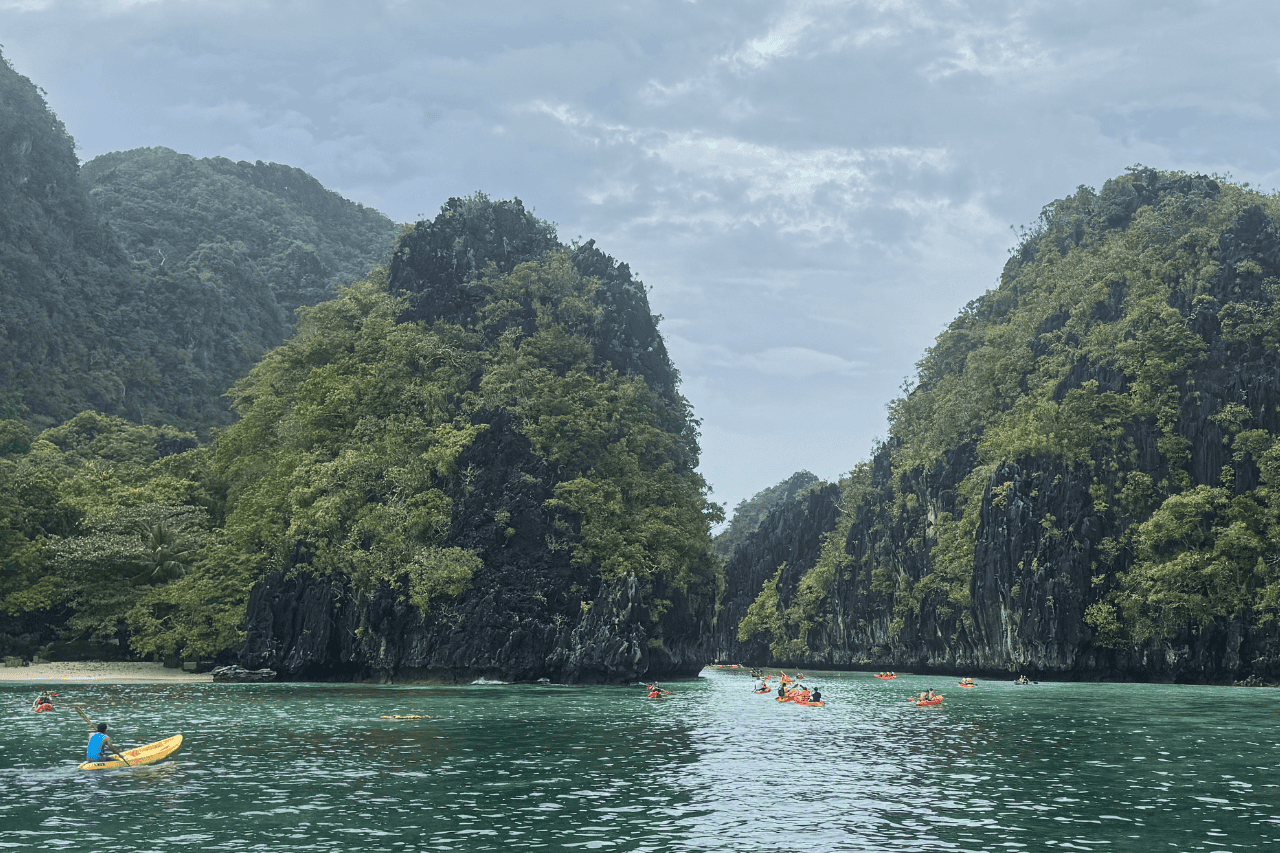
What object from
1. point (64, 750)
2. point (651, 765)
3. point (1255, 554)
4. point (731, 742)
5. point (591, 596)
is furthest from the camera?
point (591, 596)

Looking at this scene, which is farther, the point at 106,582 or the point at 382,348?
the point at 382,348

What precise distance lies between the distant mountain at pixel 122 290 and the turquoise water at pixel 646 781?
3387 inches

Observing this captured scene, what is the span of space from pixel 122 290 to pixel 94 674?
261ft

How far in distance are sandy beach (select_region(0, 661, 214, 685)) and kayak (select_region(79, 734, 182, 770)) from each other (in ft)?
141

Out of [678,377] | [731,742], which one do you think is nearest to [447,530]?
[678,377]

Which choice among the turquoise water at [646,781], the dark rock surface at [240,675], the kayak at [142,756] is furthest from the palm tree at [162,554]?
the kayak at [142,756]

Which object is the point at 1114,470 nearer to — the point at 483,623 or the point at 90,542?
the point at 483,623

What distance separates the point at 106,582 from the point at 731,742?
188ft

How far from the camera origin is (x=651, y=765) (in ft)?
88.7

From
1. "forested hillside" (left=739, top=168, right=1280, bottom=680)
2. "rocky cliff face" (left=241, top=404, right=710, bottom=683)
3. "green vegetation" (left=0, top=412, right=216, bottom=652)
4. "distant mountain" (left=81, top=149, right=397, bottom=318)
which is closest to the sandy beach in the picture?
"green vegetation" (left=0, top=412, right=216, bottom=652)

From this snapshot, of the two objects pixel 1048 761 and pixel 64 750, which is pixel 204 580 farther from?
pixel 1048 761

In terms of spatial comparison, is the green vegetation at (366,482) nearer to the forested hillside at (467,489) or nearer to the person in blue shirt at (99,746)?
the forested hillside at (467,489)

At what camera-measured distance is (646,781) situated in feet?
79.1

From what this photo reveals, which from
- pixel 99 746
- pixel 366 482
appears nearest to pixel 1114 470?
pixel 366 482
